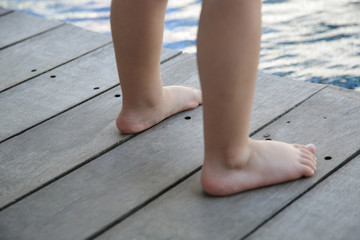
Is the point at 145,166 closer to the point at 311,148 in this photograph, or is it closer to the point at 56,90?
the point at 311,148

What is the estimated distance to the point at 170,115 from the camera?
151 centimetres

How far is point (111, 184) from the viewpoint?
1253mm

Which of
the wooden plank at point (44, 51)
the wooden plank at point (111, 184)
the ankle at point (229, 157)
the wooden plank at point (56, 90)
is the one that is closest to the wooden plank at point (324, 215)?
the ankle at point (229, 157)

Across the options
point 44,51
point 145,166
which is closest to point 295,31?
point 44,51

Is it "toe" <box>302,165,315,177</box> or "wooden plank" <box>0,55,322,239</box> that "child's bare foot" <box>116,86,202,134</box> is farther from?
"toe" <box>302,165,315,177</box>

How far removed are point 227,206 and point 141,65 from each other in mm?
403

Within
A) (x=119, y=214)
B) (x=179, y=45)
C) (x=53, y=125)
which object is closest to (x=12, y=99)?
(x=53, y=125)

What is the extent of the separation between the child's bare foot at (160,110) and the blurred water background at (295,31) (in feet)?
2.79

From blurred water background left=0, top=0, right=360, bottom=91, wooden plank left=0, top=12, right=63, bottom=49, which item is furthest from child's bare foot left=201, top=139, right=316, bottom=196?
wooden plank left=0, top=12, right=63, bottom=49

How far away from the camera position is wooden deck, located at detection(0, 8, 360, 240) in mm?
1115

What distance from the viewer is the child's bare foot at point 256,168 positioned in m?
1.18

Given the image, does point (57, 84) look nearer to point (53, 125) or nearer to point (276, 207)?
point (53, 125)

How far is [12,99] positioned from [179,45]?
118 centimetres

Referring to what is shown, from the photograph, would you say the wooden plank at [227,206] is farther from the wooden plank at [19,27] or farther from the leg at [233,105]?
the wooden plank at [19,27]
